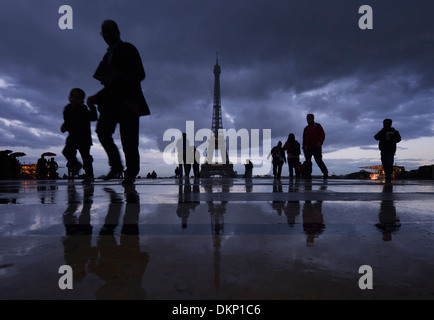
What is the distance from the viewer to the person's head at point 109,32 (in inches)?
161

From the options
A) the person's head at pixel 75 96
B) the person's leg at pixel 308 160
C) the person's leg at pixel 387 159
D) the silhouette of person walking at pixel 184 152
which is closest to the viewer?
the person's head at pixel 75 96

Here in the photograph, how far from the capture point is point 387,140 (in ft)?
26.8

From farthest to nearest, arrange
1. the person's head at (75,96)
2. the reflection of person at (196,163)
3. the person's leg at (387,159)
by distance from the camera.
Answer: the reflection of person at (196,163)
the person's leg at (387,159)
the person's head at (75,96)

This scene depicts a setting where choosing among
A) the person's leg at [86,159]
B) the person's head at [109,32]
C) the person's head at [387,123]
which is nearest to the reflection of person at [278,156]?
the person's head at [387,123]

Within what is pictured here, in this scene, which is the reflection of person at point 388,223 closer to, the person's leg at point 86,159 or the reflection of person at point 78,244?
the reflection of person at point 78,244

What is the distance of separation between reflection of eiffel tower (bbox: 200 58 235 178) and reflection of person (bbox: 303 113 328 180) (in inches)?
1666

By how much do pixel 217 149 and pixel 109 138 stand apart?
6348cm

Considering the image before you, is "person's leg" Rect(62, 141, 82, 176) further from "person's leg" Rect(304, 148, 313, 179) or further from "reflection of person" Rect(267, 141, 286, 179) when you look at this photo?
"reflection of person" Rect(267, 141, 286, 179)

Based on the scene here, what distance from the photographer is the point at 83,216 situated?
70.6 inches

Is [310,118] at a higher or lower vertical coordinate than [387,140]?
higher

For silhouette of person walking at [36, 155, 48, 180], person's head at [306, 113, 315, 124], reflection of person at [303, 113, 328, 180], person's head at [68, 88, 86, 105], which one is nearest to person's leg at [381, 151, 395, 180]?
reflection of person at [303, 113, 328, 180]

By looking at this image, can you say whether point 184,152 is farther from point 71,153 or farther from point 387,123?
point 387,123

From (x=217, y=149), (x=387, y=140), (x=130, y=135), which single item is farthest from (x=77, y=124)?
(x=217, y=149)
